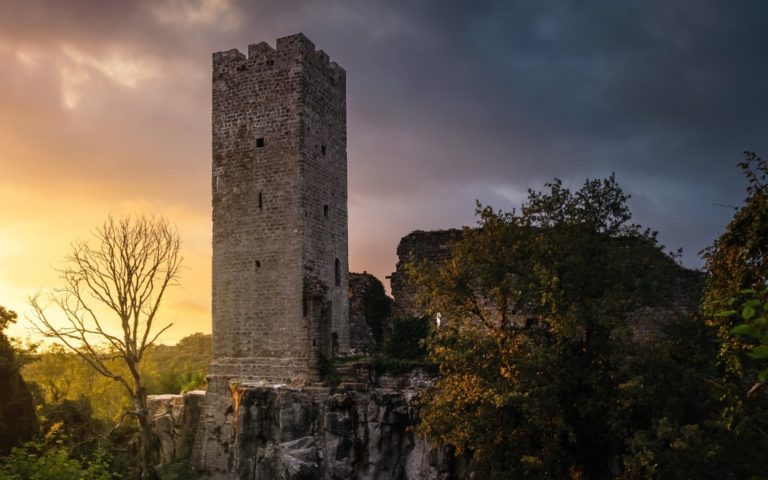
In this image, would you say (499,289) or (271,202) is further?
(271,202)

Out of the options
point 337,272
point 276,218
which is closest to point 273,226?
point 276,218

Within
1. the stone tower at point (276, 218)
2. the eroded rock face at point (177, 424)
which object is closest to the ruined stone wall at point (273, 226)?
the stone tower at point (276, 218)

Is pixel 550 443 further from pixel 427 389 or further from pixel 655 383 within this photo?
pixel 427 389

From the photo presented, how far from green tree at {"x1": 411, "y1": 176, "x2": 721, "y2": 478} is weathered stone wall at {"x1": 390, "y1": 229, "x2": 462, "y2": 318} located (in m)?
7.48

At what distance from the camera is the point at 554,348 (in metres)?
17.3

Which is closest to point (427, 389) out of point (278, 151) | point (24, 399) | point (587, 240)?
point (587, 240)

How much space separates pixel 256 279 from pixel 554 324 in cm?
1231

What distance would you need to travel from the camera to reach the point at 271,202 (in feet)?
85.3

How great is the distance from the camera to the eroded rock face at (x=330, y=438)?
21.4 metres

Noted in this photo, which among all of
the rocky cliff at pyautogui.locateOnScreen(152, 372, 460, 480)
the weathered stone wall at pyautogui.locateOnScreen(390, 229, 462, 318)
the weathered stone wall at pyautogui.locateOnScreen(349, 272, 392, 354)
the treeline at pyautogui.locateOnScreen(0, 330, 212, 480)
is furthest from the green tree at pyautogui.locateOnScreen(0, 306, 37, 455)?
the weathered stone wall at pyautogui.locateOnScreen(390, 229, 462, 318)

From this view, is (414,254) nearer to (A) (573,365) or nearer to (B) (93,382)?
(A) (573,365)

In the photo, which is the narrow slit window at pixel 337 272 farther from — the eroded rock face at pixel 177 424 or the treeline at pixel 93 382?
the treeline at pixel 93 382

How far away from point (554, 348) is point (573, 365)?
0.77m

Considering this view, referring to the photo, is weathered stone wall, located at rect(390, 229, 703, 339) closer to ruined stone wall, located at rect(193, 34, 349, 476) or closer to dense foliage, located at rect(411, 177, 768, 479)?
ruined stone wall, located at rect(193, 34, 349, 476)
